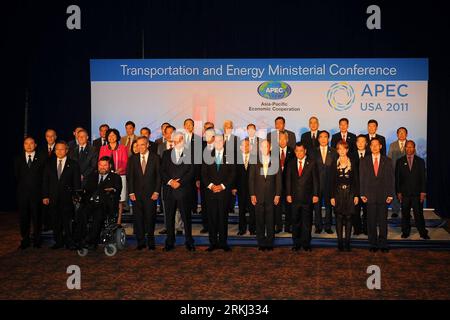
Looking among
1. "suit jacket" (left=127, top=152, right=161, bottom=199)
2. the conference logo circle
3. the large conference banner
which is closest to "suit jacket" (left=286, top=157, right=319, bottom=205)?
"suit jacket" (left=127, top=152, right=161, bottom=199)

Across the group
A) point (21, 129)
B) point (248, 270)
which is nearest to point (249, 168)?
point (248, 270)

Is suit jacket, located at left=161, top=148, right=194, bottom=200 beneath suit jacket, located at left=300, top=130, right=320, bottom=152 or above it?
beneath

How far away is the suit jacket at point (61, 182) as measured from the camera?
27.2 ft

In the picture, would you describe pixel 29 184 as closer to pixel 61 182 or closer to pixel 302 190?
pixel 61 182

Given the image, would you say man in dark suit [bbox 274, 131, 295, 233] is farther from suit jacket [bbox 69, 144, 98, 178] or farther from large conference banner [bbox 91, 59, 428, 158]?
suit jacket [bbox 69, 144, 98, 178]

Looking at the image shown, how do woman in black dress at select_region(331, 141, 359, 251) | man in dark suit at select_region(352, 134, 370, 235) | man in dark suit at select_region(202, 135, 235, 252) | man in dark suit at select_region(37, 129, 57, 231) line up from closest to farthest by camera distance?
woman in black dress at select_region(331, 141, 359, 251) < man in dark suit at select_region(202, 135, 235, 252) < man in dark suit at select_region(37, 129, 57, 231) < man in dark suit at select_region(352, 134, 370, 235)

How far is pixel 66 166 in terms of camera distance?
8.33 meters

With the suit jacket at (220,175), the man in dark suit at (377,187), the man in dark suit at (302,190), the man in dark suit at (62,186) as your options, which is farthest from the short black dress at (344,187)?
the man in dark suit at (62,186)

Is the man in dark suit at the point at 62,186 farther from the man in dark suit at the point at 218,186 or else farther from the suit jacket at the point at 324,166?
the suit jacket at the point at 324,166

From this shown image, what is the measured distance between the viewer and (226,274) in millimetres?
7070

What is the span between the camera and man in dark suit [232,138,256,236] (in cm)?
886

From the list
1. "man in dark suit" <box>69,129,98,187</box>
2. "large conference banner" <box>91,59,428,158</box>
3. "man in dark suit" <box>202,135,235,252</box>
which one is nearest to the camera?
"man in dark suit" <box>202,135,235,252</box>

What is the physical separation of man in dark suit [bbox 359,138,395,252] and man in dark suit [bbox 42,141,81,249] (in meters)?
3.61

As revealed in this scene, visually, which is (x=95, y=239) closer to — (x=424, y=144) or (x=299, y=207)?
(x=299, y=207)
